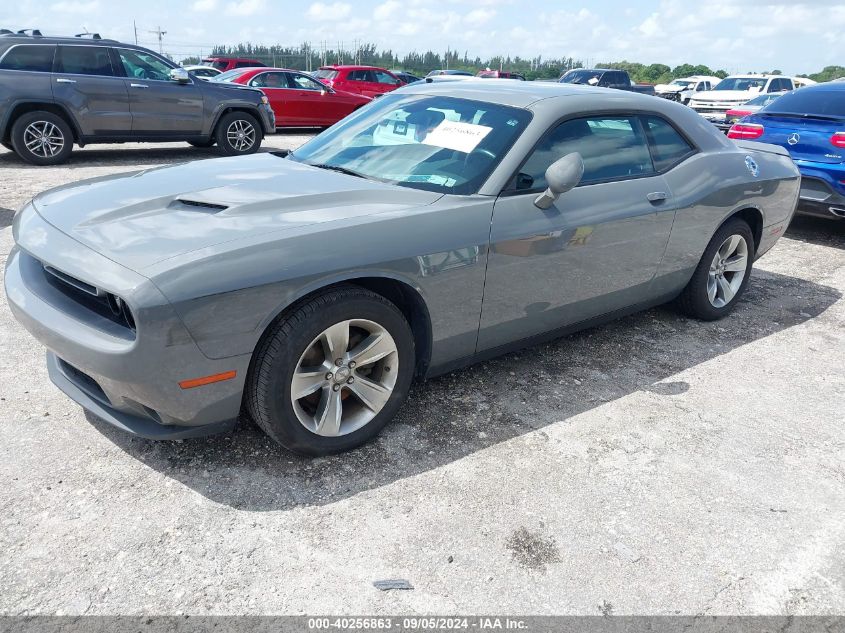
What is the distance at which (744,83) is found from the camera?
21.8 m

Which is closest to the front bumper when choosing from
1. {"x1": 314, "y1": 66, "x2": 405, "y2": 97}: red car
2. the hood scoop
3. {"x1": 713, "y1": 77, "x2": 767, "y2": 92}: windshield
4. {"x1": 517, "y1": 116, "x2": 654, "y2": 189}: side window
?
the hood scoop

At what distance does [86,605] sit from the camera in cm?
214

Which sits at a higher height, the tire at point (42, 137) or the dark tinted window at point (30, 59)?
the dark tinted window at point (30, 59)

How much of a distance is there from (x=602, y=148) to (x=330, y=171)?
4.90ft

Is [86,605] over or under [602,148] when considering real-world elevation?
under

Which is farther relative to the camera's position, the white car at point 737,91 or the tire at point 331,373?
the white car at point 737,91

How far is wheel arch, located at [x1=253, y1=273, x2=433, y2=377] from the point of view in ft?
8.69

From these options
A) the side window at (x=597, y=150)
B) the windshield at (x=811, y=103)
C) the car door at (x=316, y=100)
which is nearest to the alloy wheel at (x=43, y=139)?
the car door at (x=316, y=100)


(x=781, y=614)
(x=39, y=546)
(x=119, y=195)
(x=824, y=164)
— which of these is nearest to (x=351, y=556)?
(x=39, y=546)

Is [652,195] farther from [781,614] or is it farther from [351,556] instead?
[351,556]

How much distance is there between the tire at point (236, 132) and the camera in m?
10.7

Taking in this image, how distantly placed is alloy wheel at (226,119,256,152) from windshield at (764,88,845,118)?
7.37 m

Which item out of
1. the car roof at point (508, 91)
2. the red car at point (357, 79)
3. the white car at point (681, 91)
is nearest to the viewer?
the car roof at point (508, 91)

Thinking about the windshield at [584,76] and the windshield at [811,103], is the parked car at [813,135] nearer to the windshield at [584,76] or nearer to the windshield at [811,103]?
the windshield at [811,103]
